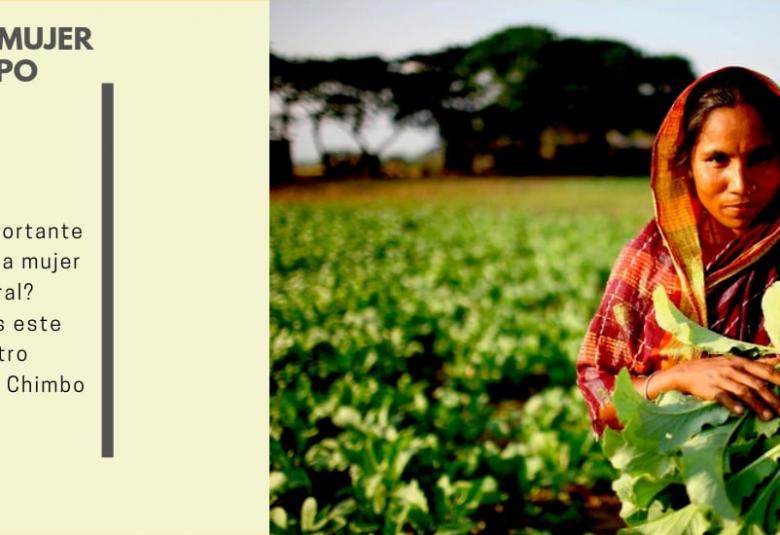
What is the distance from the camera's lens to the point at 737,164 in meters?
1.45

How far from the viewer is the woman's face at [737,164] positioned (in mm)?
1446

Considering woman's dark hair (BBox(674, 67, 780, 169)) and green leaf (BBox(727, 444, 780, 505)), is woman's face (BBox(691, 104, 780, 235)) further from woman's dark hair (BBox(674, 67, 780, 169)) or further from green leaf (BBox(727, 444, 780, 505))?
green leaf (BBox(727, 444, 780, 505))

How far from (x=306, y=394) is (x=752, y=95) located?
2.56m

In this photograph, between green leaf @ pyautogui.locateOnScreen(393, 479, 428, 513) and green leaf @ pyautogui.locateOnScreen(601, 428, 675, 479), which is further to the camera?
green leaf @ pyautogui.locateOnScreen(393, 479, 428, 513)

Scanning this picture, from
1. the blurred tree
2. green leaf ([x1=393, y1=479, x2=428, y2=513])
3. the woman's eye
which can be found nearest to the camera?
the woman's eye

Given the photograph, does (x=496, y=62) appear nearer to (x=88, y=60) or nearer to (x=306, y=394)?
(x=306, y=394)

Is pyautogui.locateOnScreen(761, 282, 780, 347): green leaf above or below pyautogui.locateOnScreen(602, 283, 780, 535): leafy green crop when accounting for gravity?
above

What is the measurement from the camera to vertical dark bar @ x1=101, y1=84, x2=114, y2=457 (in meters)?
2.18

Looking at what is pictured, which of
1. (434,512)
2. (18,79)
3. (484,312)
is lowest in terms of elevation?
(434,512)

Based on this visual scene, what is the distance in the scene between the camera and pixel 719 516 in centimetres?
125

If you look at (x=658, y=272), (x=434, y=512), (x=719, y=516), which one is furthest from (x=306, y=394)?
(x=719, y=516)

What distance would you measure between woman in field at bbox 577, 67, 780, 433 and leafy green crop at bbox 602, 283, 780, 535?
0.12ft

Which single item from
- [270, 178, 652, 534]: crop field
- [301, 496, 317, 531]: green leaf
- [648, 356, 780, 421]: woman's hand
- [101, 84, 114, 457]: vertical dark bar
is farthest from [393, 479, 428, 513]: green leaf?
[648, 356, 780, 421]: woman's hand

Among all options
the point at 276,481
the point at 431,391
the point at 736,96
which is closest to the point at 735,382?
the point at 736,96
